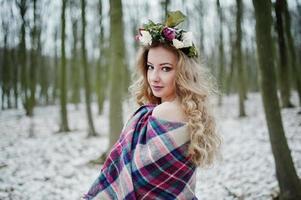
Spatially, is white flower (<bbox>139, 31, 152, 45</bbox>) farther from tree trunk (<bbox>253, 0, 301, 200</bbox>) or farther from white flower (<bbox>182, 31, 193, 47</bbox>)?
tree trunk (<bbox>253, 0, 301, 200</bbox>)

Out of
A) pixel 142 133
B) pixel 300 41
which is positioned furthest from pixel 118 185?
pixel 300 41

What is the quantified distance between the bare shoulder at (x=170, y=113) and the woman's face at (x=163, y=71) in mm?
185

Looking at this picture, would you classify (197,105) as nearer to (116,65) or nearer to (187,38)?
(187,38)

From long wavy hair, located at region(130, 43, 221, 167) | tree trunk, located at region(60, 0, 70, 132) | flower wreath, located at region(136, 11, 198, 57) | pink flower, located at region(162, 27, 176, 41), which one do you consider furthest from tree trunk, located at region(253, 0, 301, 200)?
tree trunk, located at region(60, 0, 70, 132)

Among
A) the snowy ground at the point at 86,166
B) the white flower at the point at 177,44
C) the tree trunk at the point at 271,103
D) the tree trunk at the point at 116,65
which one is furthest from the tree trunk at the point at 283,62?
the white flower at the point at 177,44

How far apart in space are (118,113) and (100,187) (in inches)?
199

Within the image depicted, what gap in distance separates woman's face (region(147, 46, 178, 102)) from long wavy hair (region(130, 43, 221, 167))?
4cm

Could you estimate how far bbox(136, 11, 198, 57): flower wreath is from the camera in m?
1.96

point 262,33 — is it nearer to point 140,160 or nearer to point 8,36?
point 140,160

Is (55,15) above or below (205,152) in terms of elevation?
above

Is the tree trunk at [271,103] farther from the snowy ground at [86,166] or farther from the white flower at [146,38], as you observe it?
the white flower at [146,38]

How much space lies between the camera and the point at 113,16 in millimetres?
6590

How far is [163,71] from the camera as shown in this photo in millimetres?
1975

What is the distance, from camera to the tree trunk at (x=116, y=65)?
21.6 ft
